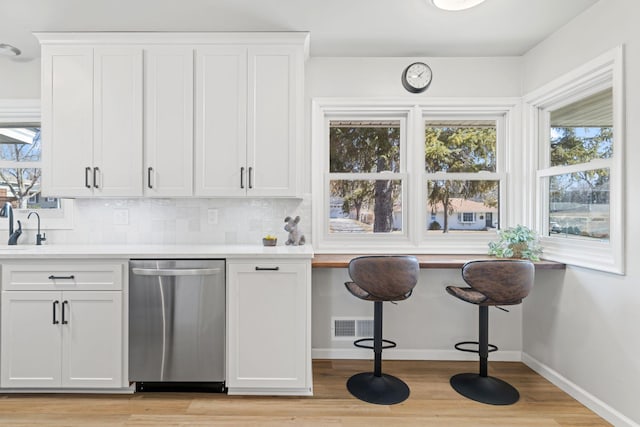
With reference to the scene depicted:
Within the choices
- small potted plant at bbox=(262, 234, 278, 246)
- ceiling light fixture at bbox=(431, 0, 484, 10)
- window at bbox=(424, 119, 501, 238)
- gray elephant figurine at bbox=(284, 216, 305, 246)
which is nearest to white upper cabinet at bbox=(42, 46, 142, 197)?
small potted plant at bbox=(262, 234, 278, 246)

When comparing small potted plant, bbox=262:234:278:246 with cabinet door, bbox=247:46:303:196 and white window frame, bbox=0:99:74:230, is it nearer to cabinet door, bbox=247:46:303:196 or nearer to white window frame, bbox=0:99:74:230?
cabinet door, bbox=247:46:303:196

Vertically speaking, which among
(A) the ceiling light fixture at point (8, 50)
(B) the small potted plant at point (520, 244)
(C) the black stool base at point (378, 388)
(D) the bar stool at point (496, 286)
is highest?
(A) the ceiling light fixture at point (8, 50)

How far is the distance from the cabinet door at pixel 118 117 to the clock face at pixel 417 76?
2.01 metres

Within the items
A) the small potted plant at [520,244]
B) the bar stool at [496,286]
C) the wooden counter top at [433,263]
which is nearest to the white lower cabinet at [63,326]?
the wooden counter top at [433,263]

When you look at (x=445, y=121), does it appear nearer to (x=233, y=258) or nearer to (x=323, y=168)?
(x=323, y=168)

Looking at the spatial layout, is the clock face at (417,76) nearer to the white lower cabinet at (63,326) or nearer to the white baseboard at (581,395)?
the white baseboard at (581,395)

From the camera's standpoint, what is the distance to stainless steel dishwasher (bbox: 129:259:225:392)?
224cm

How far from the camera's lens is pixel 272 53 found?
8.33 feet

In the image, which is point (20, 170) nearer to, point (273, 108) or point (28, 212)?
point (28, 212)

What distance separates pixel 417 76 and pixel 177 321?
251 cm

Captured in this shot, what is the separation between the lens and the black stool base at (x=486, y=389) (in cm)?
226

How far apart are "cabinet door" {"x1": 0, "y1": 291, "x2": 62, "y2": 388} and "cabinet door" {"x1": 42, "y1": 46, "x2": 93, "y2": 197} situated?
777 mm

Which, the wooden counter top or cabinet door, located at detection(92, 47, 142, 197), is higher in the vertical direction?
cabinet door, located at detection(92, 47, 142, 197)

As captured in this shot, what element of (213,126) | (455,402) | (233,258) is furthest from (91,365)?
(455,402)
